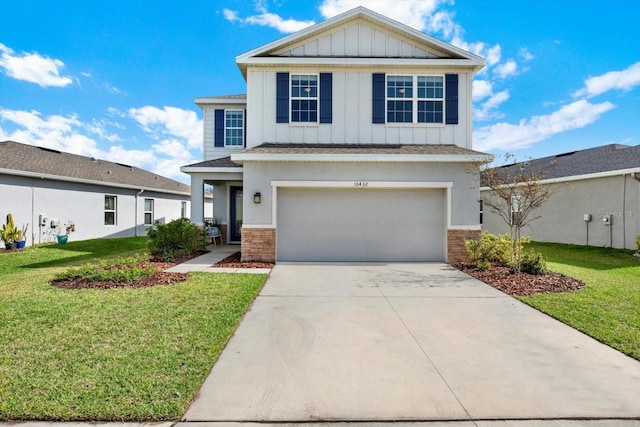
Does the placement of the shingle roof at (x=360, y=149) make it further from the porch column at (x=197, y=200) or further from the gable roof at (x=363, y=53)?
the porch column at (x=197, y=200)

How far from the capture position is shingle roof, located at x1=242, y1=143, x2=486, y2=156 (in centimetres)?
943

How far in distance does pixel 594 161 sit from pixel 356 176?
12.9 meters

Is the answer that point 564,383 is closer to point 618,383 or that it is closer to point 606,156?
point 618,383

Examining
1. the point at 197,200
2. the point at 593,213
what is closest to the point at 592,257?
the point at 593,213

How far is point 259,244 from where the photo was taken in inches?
377

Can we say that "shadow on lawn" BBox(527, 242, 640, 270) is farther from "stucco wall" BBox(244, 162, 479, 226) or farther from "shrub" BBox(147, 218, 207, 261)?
"shrub" BBox(147, 218, 207, 261)

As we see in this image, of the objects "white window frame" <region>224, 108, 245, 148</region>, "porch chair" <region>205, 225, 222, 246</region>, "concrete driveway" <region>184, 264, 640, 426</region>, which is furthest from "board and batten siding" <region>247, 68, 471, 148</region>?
"concrete driveway" <region>184, 264, 640, 426</region>

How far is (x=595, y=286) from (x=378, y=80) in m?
8.12

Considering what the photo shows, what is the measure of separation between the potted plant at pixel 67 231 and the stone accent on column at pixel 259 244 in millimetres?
9811

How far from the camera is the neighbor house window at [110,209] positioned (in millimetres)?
16672

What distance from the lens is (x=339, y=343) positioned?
4078mm

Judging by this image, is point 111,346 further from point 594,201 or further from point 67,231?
point 594,201

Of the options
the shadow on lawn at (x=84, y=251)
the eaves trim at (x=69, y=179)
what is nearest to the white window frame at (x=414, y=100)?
the shadow on lawn at (x=84, y=251)

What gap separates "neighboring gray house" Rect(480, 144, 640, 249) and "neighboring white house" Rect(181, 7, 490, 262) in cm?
336
